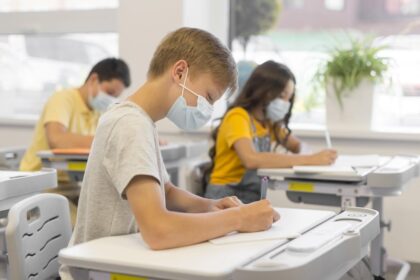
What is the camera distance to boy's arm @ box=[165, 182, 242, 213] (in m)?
1.79

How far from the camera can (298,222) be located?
1.67 meters

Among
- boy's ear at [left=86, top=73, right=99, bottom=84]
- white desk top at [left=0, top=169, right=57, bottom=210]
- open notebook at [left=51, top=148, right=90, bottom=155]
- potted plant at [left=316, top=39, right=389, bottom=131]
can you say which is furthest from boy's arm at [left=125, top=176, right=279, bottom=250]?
potted plant at [left=316, top=39, right=389, bottom=131]

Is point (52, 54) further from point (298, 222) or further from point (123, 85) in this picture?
point (298, 222)

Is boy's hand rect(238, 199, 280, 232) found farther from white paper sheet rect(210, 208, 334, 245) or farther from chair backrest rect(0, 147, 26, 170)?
chair backrest rect(0, 147, 26, 170)

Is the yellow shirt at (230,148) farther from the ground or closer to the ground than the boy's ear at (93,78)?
closer to the ground

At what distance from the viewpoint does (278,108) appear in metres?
3.13

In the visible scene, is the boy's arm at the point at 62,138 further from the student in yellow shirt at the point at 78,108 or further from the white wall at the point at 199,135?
the white wall at the point at 199,135

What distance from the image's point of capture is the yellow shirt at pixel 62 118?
11.0ft

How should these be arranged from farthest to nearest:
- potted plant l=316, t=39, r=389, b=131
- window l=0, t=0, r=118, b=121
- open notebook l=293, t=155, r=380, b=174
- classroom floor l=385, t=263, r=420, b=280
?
window l=0, t=0, r=118, b=121 < potted plant l=316, t=39, r=389, b=131 < classroom floor l=385, t=263, r=420, b=280 < open notebook l=293, t=155, r=380, b=174

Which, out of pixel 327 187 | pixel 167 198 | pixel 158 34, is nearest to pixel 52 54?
pixel 158 34

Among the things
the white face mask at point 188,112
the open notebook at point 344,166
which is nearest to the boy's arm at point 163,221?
the white face mask at point 188,112

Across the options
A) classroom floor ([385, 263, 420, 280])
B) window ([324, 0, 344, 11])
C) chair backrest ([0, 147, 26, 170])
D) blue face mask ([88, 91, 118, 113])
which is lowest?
classroom floor ([385, 263, 420, 280])

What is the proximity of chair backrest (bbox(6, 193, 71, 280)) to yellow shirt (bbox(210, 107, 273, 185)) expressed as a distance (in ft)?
4.25

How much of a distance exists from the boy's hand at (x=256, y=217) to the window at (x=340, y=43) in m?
2.48
